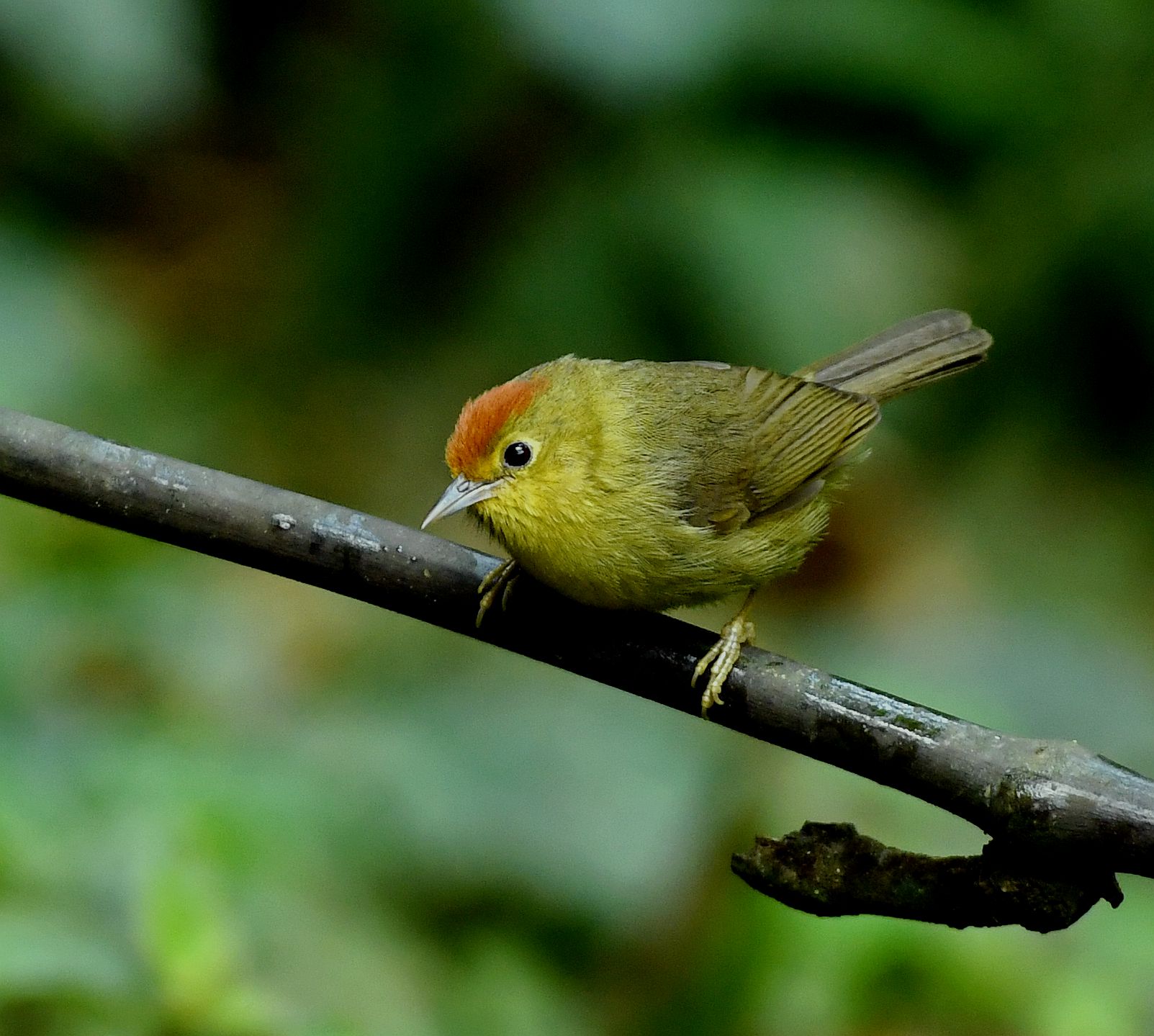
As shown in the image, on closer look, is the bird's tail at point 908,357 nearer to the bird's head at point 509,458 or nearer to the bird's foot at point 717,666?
the bird's head at point 509,458

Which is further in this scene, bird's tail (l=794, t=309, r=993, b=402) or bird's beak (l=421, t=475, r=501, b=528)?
bird's tail (l=794, t=309, r=993, b=402)

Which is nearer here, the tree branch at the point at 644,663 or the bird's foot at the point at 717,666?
the tree branch at the point at 644,663

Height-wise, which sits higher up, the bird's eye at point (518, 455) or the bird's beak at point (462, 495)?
the bird's eye at point (518, 455)

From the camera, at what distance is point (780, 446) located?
3225 millimetres

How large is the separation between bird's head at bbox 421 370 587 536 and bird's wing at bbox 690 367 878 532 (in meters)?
0.30

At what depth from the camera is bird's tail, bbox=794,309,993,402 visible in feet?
11.5

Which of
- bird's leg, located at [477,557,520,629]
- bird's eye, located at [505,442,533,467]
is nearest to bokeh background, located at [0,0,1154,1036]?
bird's leg, located at [477,557,520,629]

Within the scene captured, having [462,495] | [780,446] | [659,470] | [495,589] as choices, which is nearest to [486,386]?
[780,446]

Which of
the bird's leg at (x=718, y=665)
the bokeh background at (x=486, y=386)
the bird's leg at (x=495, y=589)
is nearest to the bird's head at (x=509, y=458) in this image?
the bird's leg at (x=495, y=589)

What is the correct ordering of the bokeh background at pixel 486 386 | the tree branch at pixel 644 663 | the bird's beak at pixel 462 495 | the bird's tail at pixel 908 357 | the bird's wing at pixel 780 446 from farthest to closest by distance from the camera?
the bird's tail at pixel 908 357 < the bokeh background at pixel 486 386 < the bird's wing at pixel 780 446 < the bird's beak at pixel 462 495 < the tree branch at pixel 644 663

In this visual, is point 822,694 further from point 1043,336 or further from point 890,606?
point 1043,336

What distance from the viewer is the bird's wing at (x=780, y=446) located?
3.02m

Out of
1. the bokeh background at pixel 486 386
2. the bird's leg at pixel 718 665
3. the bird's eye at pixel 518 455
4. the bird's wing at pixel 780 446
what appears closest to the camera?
the bird's leg at pixel 718 665

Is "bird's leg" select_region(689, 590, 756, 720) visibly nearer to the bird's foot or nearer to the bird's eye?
the bird's foot
